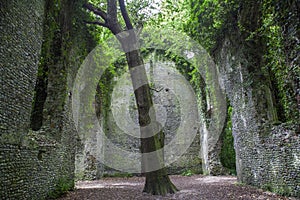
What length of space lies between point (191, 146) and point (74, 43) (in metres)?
8.56

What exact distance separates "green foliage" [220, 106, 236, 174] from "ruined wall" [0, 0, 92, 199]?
7.12m

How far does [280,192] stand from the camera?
5969 millimetres

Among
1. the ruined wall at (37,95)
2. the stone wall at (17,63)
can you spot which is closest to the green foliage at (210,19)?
the ruined wall at (37,95)

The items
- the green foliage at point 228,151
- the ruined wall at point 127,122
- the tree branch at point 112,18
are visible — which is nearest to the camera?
the tree branch at point 112,18

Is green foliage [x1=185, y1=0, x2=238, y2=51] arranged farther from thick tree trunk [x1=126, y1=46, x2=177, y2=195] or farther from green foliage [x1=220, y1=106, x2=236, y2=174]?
green foliage [x1=220, y1=106, x2=236, y2=174]

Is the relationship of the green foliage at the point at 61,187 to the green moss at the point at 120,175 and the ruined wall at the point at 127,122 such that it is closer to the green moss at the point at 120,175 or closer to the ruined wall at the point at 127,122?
the ruined wall at the point at 127,122

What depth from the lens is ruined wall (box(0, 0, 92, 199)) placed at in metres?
4.36

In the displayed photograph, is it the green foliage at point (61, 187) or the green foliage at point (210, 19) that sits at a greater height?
the green foliage at point (210, 19)

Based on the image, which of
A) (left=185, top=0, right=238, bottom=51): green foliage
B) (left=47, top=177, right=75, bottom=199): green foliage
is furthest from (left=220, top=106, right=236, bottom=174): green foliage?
(left=47, top=177, right=75, bottom=199): green foliage

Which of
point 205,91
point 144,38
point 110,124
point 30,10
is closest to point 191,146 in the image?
point 205,91

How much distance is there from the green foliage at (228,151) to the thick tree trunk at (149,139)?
516 centimetres

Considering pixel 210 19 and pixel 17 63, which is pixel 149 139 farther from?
pixel 210 19

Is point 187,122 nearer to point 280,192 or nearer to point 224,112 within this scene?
point 224,112

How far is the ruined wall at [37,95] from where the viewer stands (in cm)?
436
